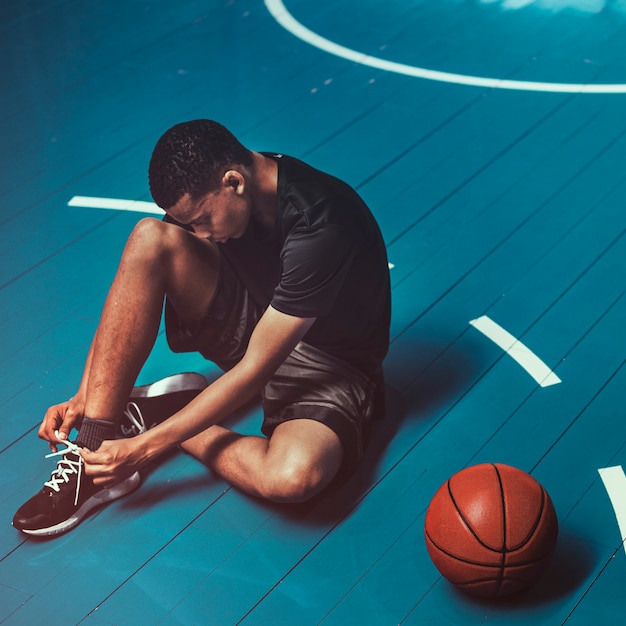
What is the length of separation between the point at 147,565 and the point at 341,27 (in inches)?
171

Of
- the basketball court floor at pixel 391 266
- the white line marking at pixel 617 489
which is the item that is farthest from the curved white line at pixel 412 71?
the white line marking at pixel 617 489

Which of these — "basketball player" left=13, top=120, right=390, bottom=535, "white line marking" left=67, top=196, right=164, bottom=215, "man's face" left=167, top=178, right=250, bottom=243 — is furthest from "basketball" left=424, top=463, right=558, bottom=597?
"white line marking" left=67, top=196, right=164, bottom=215

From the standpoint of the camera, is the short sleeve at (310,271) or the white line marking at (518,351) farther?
the white line marking at (518,351)

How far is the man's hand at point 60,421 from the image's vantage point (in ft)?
9.87

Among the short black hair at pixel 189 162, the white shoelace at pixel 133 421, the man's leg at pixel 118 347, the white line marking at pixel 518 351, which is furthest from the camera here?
the white line marking at pixel 518 351

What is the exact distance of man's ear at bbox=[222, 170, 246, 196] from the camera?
2.66 meters

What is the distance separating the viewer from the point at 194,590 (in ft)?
8.96

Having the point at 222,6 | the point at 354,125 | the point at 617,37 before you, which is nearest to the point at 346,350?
the point at 354,125

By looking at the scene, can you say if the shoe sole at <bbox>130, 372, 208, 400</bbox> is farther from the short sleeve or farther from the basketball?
the basketball

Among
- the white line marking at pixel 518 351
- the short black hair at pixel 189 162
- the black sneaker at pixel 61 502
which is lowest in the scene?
the white line marking at pixel 518 351

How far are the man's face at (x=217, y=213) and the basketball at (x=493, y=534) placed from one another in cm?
99

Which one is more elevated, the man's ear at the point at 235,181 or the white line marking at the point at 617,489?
the man's ear at the point at 235,181

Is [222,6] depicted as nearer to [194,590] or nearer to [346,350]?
[346,350]

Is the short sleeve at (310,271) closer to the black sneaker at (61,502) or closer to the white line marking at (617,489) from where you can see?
the black sneaker at (61,502)
